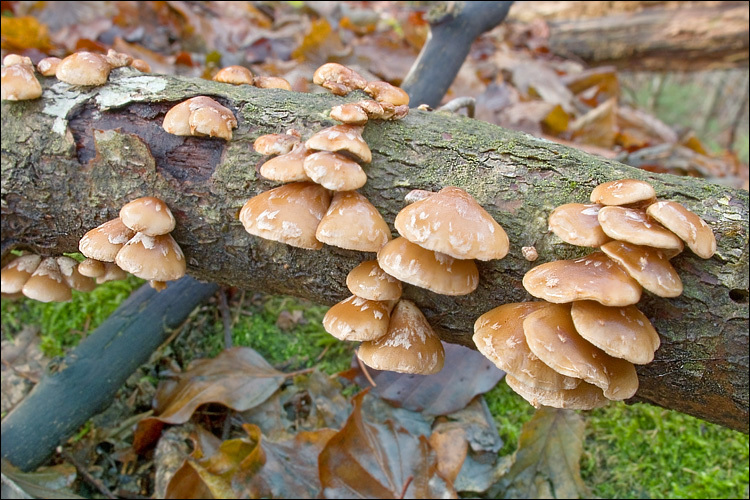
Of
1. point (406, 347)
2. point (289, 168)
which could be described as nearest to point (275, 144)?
point (289, 168)

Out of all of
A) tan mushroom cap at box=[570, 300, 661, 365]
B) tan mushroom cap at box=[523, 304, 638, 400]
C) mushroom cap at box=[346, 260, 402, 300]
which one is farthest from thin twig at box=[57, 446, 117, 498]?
tan mushroom cap at box=[570, 300, 661, 365]

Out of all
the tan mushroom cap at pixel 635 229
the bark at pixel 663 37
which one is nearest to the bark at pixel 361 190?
the tan mushroom cap at pixel 635 229

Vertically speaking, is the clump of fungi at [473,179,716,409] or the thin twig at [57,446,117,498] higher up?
the clump of fungi at [473,179,716,409]

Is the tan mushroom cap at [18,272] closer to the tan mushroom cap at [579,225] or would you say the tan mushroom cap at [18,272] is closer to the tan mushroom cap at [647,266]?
the tan mushroom cap at [579,225]

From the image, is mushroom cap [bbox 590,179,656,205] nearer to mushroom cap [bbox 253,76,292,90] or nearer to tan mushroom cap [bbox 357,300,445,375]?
tan mushroom cap [bbox 357,300,445,375]

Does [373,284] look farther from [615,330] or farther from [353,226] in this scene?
[615,330]

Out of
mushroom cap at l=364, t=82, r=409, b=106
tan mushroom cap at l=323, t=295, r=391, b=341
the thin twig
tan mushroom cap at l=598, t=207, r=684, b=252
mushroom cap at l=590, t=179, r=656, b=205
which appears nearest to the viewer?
tan mushroom cap at l=598, t=207, r=684, b=252

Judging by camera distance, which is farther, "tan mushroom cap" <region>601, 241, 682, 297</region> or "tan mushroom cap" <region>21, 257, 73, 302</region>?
"tan mushroom cap" <region>21, 257, 73, 302</region>
